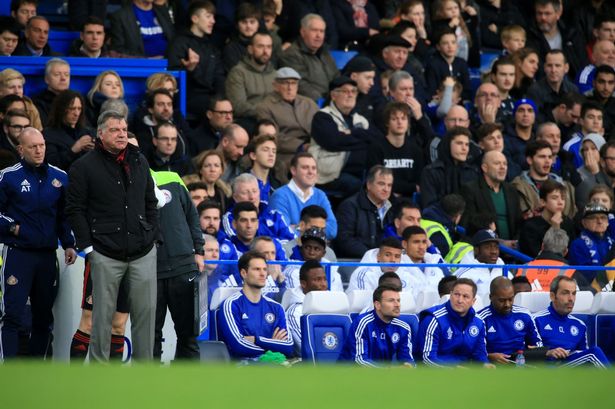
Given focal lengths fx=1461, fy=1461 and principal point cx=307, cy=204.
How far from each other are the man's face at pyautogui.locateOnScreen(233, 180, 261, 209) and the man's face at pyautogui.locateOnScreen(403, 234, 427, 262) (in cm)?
148

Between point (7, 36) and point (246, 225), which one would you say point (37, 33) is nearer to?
point (7, 36)

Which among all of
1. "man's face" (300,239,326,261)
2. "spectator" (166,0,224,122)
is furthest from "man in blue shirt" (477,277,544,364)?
"spectator" (166,0,224,122)

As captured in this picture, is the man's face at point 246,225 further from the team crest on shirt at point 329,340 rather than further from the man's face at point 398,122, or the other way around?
the man's face at point 398,122

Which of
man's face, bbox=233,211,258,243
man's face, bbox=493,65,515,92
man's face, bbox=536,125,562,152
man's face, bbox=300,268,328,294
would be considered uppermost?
man's face, bbox=493,65,515,92

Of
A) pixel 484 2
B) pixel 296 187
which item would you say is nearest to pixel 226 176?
pixel 296 187

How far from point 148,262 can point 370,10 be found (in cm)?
784

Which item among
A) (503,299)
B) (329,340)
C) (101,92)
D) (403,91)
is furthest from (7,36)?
(503,299)

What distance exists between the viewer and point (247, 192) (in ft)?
44.4

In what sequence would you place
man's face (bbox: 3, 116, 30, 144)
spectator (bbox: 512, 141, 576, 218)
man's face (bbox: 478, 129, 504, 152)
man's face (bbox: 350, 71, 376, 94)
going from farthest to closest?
man's face (bbox: 350, 71, 376, 94) → man's face (bbox: 478, 129, 504, 152) → spectator (bbox: 512, 141, 576, 218) → man's face (bbox: 3, 116, 30, 144)

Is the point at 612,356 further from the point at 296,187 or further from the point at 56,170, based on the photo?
the point at 56,170

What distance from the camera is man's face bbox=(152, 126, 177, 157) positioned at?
1360 cm

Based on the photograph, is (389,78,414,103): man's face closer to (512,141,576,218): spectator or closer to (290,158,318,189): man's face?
(512,141,576,218): spectator

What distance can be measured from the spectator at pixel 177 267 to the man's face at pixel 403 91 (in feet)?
17.3

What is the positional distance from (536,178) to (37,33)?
5.46 metres
